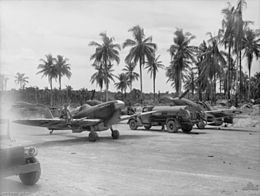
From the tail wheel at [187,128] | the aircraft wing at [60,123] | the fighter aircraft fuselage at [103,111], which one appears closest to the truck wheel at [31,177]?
the aircraft wing at [60,123]

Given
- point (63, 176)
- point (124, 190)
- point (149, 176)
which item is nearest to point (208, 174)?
point (149, 176)

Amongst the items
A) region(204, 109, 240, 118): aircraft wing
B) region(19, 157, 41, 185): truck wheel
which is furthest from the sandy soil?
region(204, 109, 240, 118): aircraft wing

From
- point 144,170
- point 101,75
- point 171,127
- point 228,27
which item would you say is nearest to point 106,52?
point 101,75

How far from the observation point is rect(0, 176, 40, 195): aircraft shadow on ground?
6738 millimetres

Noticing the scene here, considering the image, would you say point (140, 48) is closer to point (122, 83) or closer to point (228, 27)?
point (228, 27)

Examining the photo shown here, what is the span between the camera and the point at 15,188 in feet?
23.1

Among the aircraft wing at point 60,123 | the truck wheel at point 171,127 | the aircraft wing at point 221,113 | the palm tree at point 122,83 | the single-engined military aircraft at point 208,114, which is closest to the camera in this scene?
the aircraft wing at point 60,123

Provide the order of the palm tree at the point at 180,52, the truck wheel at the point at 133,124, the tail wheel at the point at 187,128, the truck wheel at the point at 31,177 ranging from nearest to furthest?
the truck wheel at the point at 31,177
the tail wheel at the point at 187,128
the truck wheel at the point at 133,124
the palm tree at the point at 180,52

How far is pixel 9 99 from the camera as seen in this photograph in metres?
5.33

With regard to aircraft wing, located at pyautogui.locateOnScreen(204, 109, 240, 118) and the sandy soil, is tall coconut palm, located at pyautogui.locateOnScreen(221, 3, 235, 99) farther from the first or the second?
the sandy soil

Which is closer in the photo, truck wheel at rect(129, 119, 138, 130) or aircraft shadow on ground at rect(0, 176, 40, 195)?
aircraft shadow on ground at rect(0, 176, 40, 195)

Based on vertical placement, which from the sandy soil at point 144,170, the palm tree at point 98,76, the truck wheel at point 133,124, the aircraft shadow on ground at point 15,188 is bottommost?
the sandy soil at point 144,170

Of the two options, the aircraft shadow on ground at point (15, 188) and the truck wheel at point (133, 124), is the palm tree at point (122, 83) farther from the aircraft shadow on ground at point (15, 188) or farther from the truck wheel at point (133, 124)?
the aircraft shadow on ground at point (15, 188)

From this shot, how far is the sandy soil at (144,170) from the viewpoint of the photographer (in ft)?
23.8
